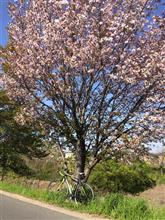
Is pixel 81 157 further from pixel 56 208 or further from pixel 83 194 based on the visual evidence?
pixel 56 208

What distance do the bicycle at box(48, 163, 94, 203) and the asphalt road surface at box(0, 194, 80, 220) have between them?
138 centimetres

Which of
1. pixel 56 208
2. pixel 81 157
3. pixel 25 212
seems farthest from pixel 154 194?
pixel 25 212

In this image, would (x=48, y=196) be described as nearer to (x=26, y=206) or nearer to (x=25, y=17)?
(x=26, y=206)

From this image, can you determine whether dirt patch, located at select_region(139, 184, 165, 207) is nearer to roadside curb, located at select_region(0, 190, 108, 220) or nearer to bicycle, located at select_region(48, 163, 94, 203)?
bicycle, located at select_region(48, 163, 94, 203)

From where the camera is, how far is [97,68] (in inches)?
551

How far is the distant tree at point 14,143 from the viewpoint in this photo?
24506mm

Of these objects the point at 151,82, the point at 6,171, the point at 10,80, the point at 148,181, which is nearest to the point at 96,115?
the point at 151,82

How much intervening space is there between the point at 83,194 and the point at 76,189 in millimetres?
249

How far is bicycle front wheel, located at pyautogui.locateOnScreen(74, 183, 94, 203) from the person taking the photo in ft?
45.6

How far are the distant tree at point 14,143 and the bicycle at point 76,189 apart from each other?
914 cm

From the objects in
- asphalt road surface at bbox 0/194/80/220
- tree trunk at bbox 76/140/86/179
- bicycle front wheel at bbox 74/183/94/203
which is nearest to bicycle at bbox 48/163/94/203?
bicycle front wheel at bbox 74/183/94/203

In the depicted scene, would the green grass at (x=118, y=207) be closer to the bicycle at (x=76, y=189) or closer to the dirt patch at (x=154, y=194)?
the bicycle at (x=76, y=189)

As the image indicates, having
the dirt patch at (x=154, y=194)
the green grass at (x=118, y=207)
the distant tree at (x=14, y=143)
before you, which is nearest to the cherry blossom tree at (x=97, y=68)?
the green grass at (x=118, y=207)

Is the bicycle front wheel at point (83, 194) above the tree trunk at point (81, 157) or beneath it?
beneath
